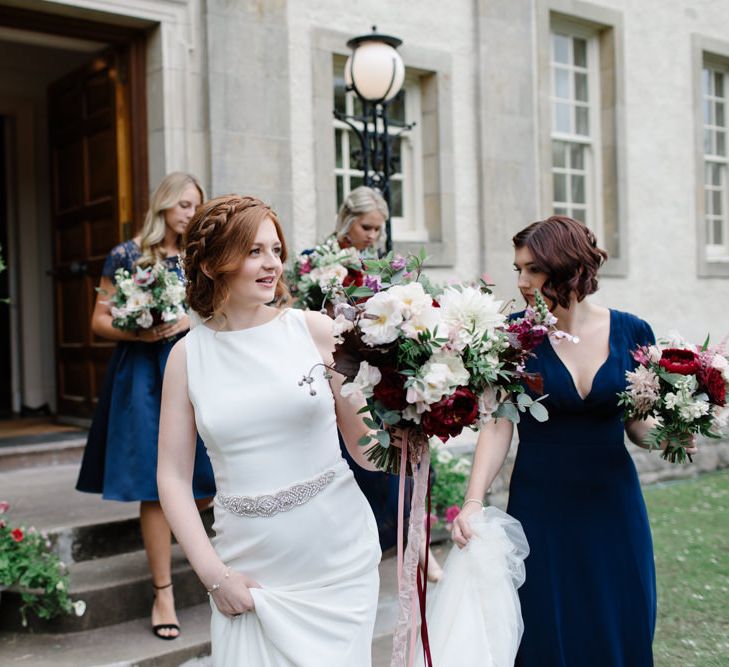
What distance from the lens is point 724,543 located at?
6941 mm

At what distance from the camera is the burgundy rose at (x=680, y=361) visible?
288cm

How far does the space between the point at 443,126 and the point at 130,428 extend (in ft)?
17.2

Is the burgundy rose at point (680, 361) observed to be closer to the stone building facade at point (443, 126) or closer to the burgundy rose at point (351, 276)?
the burgundy rose at point (351, 276)

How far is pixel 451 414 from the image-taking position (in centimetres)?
214

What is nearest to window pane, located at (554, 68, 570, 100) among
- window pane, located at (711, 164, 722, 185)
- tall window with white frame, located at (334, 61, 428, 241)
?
tall window with white frame, located at (334, 61, 428, 241)

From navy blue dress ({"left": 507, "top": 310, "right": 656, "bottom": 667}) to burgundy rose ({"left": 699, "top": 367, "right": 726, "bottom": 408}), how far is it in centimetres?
29

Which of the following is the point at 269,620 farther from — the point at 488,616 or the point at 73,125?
the point at 73,125

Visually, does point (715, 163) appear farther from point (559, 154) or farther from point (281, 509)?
point (281, 509)

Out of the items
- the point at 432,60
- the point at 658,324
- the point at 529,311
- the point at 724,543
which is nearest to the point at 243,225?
the point at 529,311

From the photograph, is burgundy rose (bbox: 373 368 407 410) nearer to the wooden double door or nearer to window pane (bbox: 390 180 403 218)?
the wooden double door

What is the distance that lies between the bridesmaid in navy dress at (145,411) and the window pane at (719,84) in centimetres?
953

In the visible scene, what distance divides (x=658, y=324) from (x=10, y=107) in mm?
7903

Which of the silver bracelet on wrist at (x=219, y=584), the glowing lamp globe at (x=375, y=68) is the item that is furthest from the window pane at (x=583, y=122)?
the silver bracelet on wrist at (x=219, y=584)

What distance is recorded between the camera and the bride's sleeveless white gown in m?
2.32
